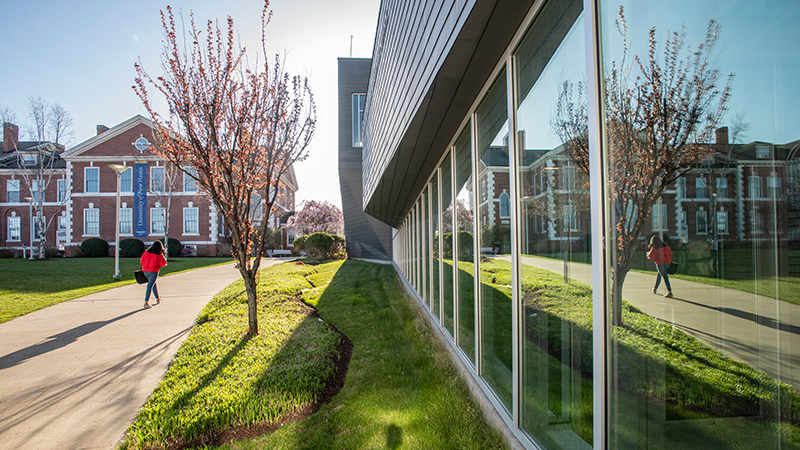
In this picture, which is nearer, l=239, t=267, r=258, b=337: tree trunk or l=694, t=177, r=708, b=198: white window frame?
l=694, t=177, r=708, b=198: white window frame

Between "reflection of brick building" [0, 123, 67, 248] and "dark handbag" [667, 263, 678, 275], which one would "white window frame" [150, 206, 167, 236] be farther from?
"dark handbag" [667, 263, 678, 275]

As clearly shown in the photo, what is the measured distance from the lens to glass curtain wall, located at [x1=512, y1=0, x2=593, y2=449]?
5.87ft

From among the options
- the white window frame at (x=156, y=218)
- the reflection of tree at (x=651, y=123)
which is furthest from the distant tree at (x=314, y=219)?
the reflection of tree at (x=651, y=123)

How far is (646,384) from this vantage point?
4.52 ft

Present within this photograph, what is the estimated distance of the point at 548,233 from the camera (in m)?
2.07

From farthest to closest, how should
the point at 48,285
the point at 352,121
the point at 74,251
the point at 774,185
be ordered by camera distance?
the point at 74,251 < the point at 352,121 < the point at 48,285 < the point at 774,185

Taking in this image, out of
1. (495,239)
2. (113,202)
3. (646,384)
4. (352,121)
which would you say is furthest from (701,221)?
(113,202)

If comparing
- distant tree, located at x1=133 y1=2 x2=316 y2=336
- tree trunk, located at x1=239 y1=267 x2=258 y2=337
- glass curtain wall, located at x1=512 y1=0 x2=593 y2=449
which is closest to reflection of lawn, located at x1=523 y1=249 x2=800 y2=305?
glass curtain wall, located at x1=512 y1=0 x2=593 y2=449

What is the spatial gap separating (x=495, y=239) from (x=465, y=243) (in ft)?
3.46

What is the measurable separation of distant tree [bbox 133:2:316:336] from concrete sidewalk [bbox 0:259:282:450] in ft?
5.78

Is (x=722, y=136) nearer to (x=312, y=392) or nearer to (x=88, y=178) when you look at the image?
(x=312, y=392)

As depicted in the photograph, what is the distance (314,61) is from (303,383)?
224 inches

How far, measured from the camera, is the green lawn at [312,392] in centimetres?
313

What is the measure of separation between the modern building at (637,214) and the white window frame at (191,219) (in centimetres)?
3208
